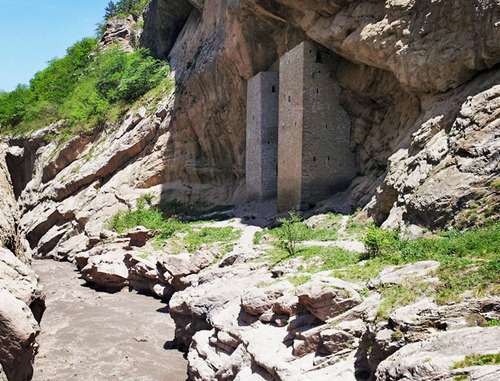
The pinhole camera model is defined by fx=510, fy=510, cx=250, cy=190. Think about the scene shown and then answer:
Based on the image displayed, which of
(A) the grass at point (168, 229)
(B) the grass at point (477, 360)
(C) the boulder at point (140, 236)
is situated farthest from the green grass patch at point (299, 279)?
(C) the boulder at point (140, 236)

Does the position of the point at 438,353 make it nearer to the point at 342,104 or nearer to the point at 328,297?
the point at 328,297

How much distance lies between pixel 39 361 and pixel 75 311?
18.6ft

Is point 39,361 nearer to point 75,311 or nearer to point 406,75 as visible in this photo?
point 75,311

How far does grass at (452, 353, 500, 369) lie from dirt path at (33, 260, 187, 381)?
29.4ft

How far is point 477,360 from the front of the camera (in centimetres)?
585

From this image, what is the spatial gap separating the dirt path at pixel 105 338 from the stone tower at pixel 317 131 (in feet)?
29.5

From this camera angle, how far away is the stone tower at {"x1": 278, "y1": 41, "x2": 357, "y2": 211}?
24.1m

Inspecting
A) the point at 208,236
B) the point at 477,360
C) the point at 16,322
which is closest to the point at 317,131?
the point at 208,236

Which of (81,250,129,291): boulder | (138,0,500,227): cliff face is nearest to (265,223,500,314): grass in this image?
(138,0,500,227): cliff face

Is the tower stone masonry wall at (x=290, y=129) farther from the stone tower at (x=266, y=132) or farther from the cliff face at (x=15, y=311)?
the cliff face at (x=15, y=311)

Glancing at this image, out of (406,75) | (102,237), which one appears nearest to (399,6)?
(406,75)

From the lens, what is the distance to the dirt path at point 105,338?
1359 centimetres

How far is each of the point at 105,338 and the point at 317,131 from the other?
1341 centimetres

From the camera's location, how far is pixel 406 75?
747 inches
